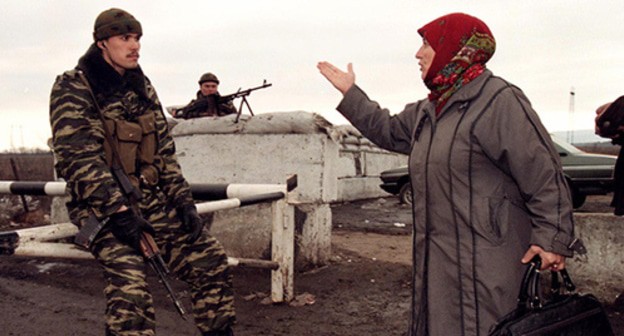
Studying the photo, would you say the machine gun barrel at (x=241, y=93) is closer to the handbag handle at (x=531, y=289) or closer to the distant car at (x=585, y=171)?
the distant car at (x=585, y=171)

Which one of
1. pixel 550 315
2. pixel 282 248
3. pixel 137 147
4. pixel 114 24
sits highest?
pixel 114 24

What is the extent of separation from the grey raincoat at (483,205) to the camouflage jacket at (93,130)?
4.89 feet

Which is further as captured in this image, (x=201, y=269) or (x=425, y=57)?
(x=201, y=269)

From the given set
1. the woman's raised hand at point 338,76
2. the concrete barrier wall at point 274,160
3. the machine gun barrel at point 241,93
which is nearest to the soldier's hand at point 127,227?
the woman's raised hand at point 338,76

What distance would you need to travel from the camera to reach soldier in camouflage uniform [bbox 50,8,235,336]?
99.4 inches

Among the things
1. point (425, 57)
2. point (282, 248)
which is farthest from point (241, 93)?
point (425, 57)

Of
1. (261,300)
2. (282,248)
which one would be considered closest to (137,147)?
(282,248)

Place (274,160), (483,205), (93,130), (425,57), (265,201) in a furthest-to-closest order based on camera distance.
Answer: (274,160) < (265,201) < (93,130) < (425,57) < (483,205)

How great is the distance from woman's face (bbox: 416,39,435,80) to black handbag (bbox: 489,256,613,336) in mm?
807

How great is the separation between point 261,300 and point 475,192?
2796mm

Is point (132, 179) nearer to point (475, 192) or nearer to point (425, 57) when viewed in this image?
point (425, 57)

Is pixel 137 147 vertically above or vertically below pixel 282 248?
above

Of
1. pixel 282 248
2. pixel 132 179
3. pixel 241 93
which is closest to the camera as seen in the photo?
pixel 132 179

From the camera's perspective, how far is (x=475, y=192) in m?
1.96
